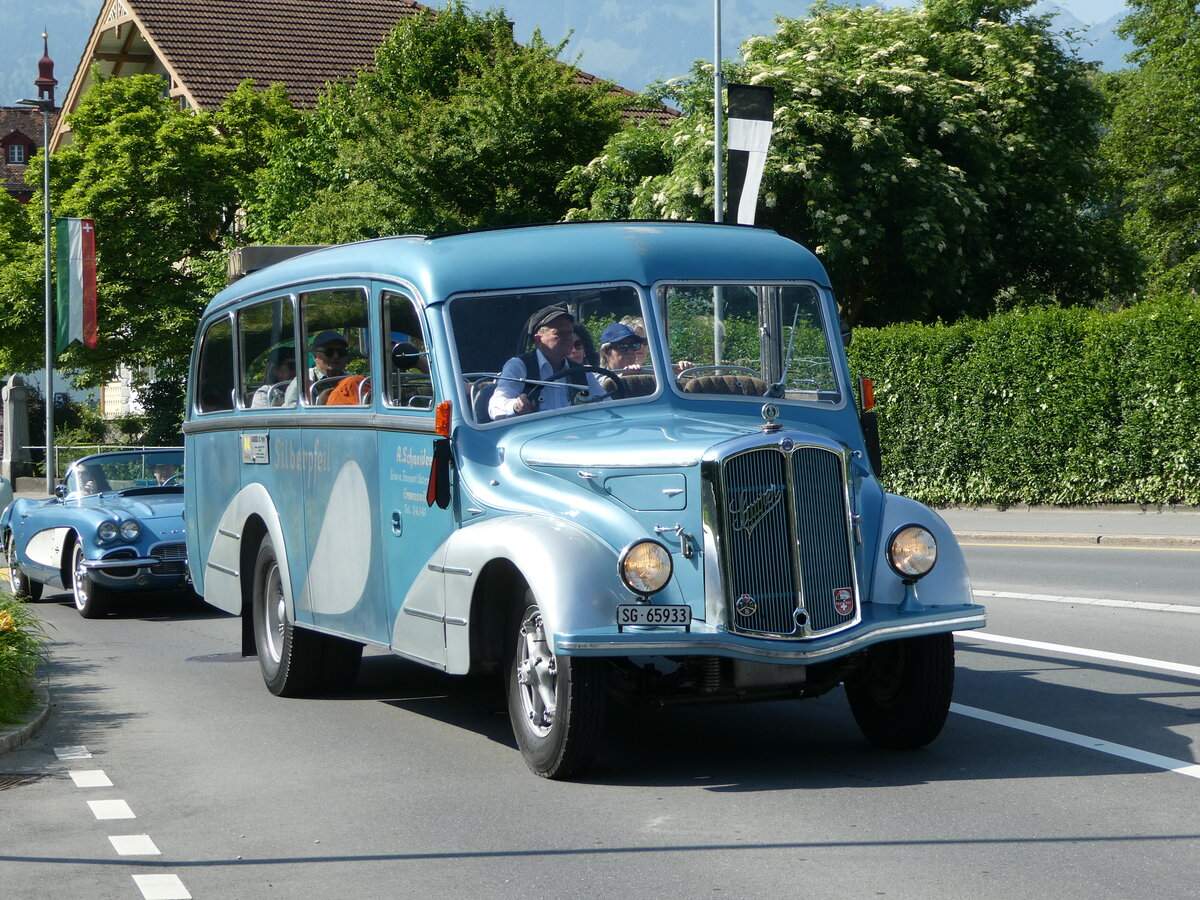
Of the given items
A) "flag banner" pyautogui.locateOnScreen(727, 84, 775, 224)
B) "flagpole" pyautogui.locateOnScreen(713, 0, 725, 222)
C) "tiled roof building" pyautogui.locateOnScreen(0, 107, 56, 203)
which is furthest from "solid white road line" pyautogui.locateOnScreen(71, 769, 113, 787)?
"tiled roof building" pyautogui.locateOnScreen(0, 107, 56, 203)

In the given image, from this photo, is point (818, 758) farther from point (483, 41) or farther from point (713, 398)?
point (483, 41)

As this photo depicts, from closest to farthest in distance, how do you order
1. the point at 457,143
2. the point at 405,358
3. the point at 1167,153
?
the point at 405,358 < the point at 457,143 < the point at 1167,153

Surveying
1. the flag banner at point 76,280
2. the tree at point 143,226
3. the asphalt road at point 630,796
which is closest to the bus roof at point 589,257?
the asphalt road at point 630,796

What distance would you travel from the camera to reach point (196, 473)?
1187 cm

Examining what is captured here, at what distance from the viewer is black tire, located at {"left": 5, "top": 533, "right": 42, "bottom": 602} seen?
16156 mm

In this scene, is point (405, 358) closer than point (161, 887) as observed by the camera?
No

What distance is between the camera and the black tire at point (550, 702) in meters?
6.79

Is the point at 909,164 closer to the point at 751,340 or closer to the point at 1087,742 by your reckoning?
the point at 751,340

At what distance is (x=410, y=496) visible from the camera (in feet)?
26.9

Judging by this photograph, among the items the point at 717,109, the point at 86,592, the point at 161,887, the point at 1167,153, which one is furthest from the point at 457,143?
the point at 161,887

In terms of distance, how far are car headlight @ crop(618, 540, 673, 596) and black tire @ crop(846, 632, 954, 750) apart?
1.37 meters

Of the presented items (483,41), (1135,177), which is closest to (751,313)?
(483,41)

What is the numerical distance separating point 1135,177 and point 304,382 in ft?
138

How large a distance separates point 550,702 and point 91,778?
216 centimetres
